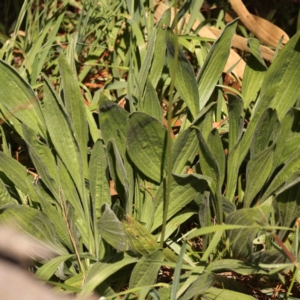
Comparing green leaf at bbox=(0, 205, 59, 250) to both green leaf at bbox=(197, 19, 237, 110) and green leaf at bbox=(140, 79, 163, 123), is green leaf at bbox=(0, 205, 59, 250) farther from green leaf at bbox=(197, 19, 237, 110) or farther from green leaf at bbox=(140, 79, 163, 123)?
green leaf at bbox=(197, 19, 237, 110)

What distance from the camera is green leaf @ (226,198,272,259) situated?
1303mm

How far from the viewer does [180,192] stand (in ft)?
4.86

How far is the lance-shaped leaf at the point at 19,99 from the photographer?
5.25 ft

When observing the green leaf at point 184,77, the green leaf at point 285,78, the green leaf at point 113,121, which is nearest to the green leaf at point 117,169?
the green leaf at point 113,121

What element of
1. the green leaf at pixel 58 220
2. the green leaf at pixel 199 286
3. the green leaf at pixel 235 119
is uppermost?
the green leaf at pixel 235 119

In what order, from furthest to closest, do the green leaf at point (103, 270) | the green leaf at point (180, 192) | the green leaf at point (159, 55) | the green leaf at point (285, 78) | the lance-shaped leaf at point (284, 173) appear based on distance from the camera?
the green leaf at point (159, 55) → the green leaf at point (285, 78) → the lance-shaped leaf at point (284, 173) → the green leaf at point (180, 192) → the green leaf at point (103, 270)

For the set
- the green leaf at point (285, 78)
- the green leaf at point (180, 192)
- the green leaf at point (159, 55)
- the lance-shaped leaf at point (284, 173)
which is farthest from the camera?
the green leaf at point (159, 55)

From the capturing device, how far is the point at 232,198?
5.36ft

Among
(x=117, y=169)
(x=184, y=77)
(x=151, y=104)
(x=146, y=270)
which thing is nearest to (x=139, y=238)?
(x=146, y=270)

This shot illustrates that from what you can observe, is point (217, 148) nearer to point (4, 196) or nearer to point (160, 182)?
point (160, 182)

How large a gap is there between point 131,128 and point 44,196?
0.31 metres

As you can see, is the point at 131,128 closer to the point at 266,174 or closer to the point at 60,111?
the point at 60,111

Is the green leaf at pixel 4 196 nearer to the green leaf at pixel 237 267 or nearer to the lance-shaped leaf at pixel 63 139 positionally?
the lance-shaped leaf at pixel 63 139

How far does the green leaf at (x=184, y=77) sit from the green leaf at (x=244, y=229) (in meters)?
0.39
